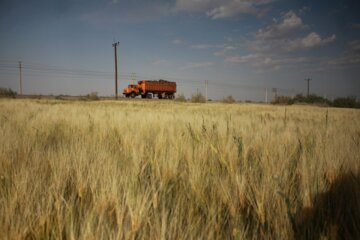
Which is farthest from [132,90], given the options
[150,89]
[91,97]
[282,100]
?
[282,100]

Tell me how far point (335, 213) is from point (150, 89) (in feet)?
116

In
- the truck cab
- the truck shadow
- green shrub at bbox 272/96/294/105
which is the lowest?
the truck shadow

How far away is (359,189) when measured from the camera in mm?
828

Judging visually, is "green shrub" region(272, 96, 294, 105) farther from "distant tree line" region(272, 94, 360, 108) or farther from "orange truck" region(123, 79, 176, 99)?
"orange truck" region(123, 79, 176, 99)

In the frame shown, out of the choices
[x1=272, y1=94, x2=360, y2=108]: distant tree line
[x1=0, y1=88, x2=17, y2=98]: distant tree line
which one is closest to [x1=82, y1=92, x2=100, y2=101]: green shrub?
[x1=0, y1=88, x2=17, y2=98]: distant tree line

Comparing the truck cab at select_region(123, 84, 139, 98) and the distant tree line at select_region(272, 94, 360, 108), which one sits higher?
the truck cab at select_region(123, 84, 139, 98)

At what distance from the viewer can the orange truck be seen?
34438 mm

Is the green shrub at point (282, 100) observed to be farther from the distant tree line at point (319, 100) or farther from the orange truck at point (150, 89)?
the orange truck at point (150, 89)

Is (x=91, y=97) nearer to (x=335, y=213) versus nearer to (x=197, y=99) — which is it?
(x=197, y=99)

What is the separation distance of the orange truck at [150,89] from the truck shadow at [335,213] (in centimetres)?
3416

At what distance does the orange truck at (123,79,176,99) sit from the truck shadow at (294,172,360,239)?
1345 inches

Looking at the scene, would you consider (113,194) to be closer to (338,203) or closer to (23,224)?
(23,224)

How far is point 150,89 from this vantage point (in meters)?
35.2

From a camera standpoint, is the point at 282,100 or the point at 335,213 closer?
the point at 335,213
